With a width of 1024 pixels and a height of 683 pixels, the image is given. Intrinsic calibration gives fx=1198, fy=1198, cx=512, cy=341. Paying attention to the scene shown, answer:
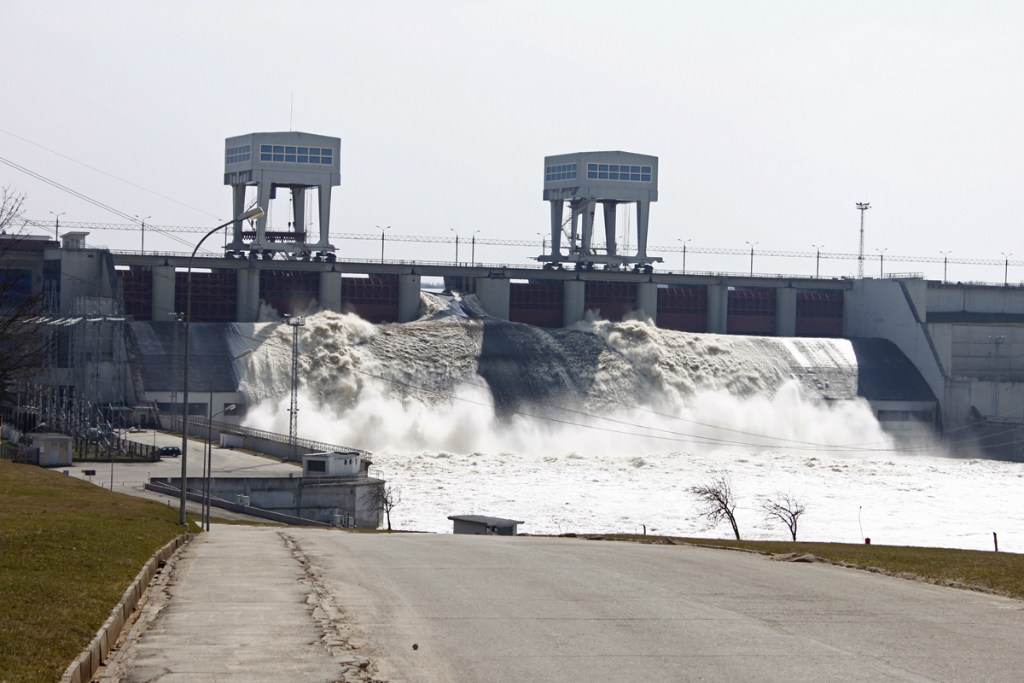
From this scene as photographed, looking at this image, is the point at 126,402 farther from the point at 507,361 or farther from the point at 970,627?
the point at 970,627

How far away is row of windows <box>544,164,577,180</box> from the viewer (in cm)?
10258

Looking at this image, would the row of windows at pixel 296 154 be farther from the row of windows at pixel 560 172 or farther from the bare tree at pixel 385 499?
the bare tree at pixel 385 499

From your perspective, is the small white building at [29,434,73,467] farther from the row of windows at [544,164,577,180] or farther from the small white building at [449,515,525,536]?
the row of windows at [544,164,577,180]

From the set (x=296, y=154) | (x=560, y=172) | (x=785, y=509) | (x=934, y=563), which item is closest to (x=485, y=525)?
(x=785, y=509)

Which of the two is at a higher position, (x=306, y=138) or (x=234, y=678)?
(x=306, y=138)

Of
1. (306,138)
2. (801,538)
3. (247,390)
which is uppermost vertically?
(306,138)

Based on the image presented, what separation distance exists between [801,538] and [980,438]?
44661 mm

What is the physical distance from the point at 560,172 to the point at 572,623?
90.2 m

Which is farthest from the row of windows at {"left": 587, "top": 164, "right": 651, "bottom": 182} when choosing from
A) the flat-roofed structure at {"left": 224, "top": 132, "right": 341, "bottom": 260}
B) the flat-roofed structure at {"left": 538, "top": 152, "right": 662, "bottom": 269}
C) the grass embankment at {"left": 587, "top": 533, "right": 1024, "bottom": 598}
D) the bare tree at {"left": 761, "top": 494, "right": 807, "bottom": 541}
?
the grass embankment at {"left": 587, "top": 533, "right": 1024, "bottom": 598}

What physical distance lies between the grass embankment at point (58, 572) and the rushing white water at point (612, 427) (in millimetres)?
29575

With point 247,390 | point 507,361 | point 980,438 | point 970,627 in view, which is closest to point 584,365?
point 507,361

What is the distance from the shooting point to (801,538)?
56.3m

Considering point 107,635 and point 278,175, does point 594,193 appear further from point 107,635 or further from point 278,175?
point 107,635

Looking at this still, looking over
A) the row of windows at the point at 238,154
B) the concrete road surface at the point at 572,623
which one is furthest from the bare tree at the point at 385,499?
the row of windows at the point at 238,154
